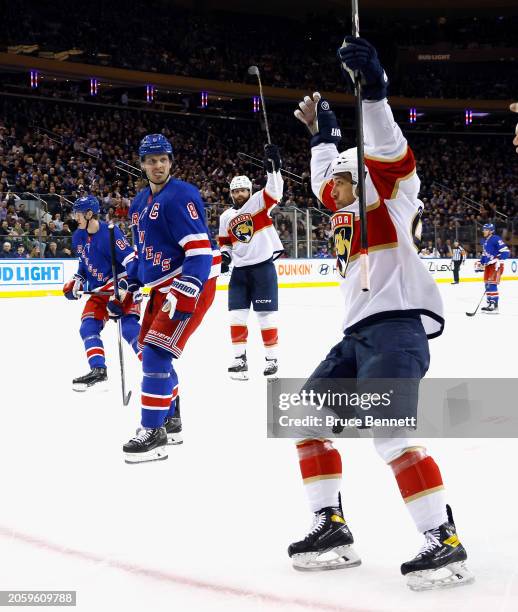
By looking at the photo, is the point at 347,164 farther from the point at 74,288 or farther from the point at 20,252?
the point at 20,252

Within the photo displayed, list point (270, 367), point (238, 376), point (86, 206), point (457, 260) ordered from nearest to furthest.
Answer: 1. point (86, 206)
2. point (238, 376)
3. point (270, 367)
4. point (457, 260)

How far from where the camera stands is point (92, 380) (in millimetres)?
6375

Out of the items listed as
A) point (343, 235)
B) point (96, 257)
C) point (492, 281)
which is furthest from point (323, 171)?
point (492, 281)

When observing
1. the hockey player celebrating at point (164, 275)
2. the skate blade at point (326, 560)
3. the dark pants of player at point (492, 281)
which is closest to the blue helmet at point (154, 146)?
the hockey player celebrating at point (164, 275)

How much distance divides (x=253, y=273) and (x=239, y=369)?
848 mm

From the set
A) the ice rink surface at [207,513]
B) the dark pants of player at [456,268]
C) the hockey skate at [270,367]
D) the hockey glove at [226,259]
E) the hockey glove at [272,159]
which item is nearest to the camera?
the ice rink surface at [207,513]

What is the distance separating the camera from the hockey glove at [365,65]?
8.35 feet

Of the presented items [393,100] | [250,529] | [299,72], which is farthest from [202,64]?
[250,529]

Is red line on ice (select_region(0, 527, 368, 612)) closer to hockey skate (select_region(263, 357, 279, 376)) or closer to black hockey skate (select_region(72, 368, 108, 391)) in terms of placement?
black hockey skate (select_region(72, 368, 108, 391))

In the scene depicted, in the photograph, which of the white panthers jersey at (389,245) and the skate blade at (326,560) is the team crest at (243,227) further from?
the skate blade at (326,560)

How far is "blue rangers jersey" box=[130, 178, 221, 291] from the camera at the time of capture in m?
4.17

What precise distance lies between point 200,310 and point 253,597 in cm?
220

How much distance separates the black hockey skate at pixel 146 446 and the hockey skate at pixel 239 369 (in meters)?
2.69

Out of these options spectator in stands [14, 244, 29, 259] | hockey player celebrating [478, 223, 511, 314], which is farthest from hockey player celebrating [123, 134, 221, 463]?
spectator in stands [14, 244, 29, 259]
